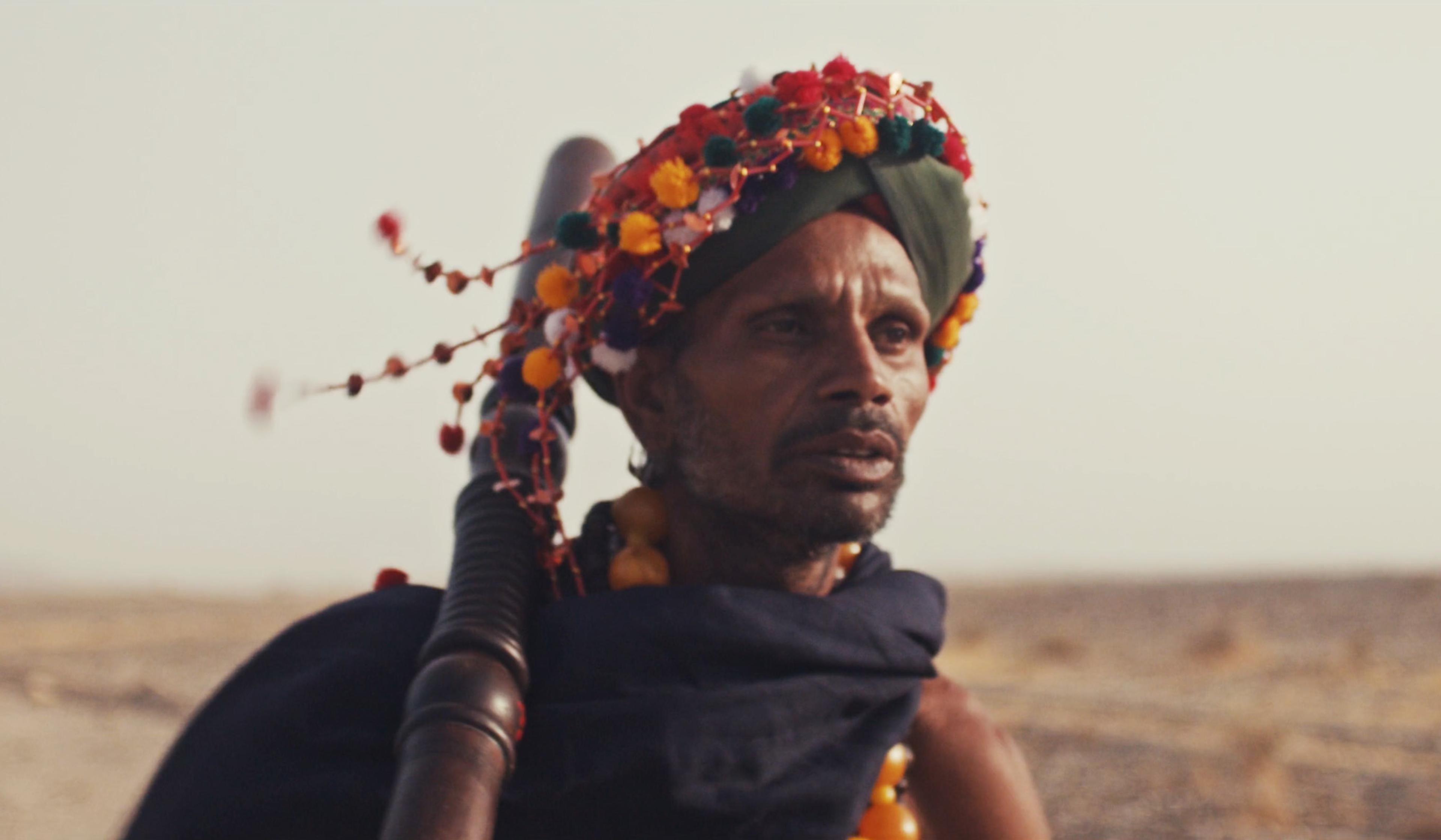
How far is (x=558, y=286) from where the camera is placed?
3918mm

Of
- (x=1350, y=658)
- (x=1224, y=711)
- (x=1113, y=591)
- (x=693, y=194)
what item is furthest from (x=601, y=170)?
(x=1113, y=591)

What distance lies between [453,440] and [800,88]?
136 centimetres

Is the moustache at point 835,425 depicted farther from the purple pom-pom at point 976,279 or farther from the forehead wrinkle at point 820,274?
the purple pom-pom at point 976,279

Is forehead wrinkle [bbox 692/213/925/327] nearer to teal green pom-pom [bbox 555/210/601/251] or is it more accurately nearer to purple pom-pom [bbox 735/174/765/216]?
purple pom-pom [bbox 735/174/765/216]

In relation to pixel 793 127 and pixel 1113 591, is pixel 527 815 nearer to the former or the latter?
pixel 793 127

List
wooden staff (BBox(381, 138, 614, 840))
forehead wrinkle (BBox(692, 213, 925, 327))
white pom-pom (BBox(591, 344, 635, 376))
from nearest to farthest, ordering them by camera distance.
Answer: wooden staff (BBox(381, 138, 614, 840)) < forehead wrinkle (BBox(692, 213, 925, 327)) < white pom-pom (BBox(591, 344, 635, 376))

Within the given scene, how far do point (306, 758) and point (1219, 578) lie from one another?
119 ft

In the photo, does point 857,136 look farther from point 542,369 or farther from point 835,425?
point 542,369

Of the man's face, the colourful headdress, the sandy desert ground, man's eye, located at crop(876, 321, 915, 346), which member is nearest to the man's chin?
the man's face

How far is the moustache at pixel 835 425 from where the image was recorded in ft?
11.6

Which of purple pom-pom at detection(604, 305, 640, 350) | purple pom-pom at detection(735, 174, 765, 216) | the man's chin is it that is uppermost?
purple pom-pom at detection(735, 174, 765, 216)

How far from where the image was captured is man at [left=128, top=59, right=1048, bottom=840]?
3400 mm

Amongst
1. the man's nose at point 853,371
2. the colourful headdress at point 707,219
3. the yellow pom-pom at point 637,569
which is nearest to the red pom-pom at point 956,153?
the colourful headdress at point 707,219

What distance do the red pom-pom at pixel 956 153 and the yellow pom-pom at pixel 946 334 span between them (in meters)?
0.41
